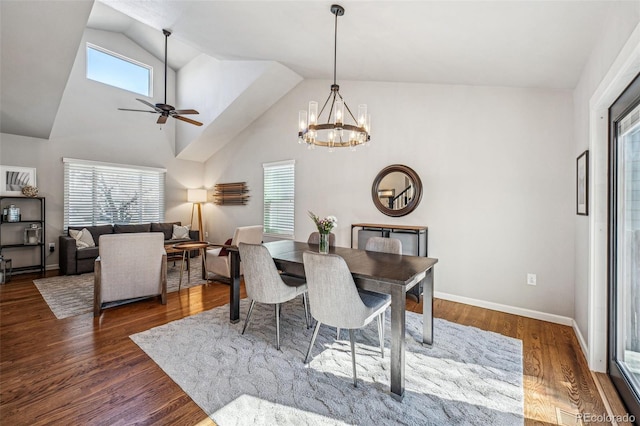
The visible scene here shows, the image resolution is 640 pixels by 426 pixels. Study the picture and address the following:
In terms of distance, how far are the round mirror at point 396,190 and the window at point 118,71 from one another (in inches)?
225

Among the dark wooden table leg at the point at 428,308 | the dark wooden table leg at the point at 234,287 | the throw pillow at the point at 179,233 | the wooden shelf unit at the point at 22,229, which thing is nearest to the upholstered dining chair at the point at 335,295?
the dark wooden table leg at the point at 428,308

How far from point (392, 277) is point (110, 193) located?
6473 millimetres

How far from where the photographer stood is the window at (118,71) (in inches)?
223

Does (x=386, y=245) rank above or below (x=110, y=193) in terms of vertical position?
below

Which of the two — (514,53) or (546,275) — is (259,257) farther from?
(546,275)

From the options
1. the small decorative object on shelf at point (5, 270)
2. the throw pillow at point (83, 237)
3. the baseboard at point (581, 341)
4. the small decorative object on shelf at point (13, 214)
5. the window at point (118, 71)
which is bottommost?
the baseboard at point (581, 341)

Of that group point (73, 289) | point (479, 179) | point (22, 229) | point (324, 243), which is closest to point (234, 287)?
point (324, 243)

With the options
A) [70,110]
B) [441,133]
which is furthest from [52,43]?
[441,133]

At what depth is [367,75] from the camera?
4.07 meters

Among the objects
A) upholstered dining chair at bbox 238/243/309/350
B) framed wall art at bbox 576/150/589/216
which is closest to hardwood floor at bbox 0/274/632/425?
upholstered dining chair at bbox 238/243/309/350

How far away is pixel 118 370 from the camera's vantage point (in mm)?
2127

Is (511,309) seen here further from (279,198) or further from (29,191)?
(29,191)

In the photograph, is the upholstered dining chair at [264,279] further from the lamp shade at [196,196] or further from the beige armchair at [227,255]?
the lamp shade at [196,196]

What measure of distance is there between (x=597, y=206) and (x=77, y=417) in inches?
148
